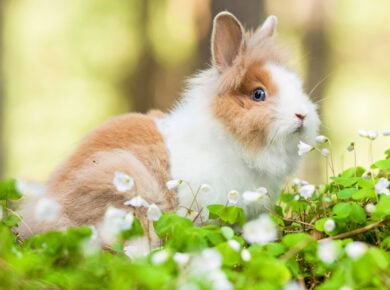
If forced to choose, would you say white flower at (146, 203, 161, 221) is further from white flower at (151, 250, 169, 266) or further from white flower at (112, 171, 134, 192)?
white flower at (151, 250, 169, 266)

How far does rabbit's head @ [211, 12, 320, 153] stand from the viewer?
9.64 feet

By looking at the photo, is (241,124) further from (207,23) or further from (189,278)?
(207,23)

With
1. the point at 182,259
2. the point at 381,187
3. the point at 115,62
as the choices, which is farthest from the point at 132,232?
the point at 115,62

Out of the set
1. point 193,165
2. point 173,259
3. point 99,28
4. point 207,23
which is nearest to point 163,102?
point 207,23

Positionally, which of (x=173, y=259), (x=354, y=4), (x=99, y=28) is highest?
(x=354, y=4)

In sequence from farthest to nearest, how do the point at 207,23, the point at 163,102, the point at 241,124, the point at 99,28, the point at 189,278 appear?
the point at 99,28 → the point at 163,102 → the point at 207,23 → the point at 241,124 → the point at 189,278

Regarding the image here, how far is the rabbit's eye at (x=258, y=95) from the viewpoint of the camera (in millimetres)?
3006

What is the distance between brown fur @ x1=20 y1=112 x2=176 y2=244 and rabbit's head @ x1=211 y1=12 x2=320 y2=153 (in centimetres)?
38

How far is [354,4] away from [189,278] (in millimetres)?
10145

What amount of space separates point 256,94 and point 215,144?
314 mm

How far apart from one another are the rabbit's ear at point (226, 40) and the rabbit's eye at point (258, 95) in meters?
0.23

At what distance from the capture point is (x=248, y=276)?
1.80m

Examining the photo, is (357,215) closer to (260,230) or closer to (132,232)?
(260,230)

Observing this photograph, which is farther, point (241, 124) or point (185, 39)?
point (185, 39)
